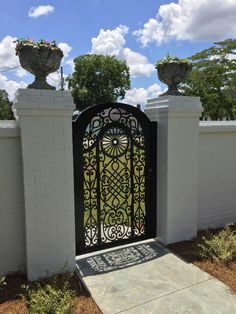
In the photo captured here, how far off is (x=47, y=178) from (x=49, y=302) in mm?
1471

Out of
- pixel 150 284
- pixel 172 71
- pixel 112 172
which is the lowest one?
pixel 150 284

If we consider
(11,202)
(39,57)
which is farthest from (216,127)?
(11,202)

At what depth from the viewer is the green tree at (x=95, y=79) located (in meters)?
30.9

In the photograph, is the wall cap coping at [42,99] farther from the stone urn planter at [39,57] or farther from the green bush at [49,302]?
the green bush at [49,302]

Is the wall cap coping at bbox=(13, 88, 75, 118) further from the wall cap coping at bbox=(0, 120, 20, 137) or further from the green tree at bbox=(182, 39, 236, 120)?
the green tree at bbox=(182, 39, 236, 120)

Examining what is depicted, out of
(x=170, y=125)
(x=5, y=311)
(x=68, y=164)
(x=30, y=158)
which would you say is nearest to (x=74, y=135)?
(x=68, y=164)

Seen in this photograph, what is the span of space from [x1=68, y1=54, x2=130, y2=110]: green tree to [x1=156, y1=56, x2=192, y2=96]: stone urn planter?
26.3m

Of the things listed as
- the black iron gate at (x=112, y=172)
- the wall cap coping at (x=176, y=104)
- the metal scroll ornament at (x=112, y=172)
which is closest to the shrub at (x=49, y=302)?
the black iron gate at (x=112, y=172)

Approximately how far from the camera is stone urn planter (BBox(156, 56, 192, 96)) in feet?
15.2

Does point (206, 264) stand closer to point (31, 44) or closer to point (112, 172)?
point (112, 172)

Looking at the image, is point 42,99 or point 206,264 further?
Result: point 206,264

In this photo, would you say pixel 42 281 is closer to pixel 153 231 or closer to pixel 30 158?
pixel 30 158

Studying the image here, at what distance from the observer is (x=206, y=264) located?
4.24 metres

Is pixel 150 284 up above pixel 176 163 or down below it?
below
